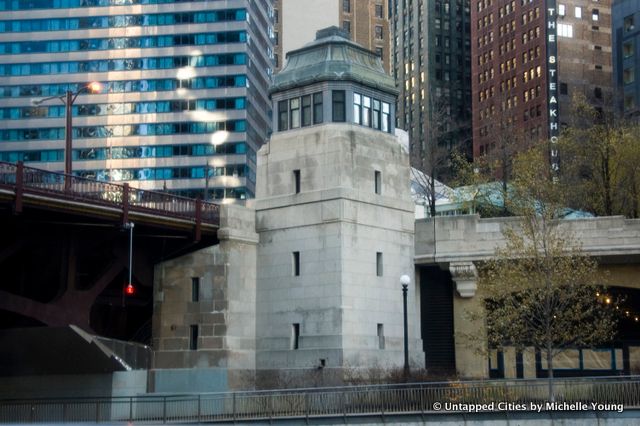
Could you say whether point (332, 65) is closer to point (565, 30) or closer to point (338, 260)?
point (338, 260)

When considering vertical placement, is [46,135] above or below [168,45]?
below

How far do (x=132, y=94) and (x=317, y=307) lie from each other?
87033 mm

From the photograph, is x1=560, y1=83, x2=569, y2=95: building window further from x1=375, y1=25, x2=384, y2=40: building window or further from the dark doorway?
the dark doorway

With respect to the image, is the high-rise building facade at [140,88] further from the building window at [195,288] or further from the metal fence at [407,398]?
the metal fence at [407,398]

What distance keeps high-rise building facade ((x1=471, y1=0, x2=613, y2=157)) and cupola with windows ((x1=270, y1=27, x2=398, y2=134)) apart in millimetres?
105122

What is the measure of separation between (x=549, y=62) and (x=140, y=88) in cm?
6805

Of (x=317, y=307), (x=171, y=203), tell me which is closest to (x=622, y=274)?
(x=317, y=307)

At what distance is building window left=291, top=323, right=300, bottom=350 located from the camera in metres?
49.1

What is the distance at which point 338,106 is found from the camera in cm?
5016

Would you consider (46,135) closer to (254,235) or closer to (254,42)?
(254,42)

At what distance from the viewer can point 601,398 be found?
3675 cm

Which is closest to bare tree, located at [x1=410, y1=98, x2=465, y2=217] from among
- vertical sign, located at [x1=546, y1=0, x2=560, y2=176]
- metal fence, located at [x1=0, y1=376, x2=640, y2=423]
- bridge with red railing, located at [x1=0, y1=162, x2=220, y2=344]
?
vertical sign, located at [x1=546, y1=0, x2=560, y2=176]

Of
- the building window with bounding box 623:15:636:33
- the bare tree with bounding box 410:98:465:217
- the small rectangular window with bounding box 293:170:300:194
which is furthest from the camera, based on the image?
the building window with bounding box 623:15:636:33

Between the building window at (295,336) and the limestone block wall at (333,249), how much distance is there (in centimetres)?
6
